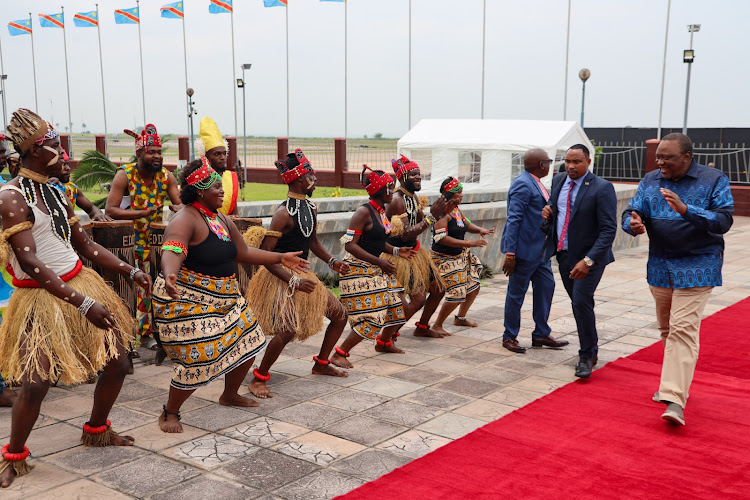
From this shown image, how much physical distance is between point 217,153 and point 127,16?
39.4 m

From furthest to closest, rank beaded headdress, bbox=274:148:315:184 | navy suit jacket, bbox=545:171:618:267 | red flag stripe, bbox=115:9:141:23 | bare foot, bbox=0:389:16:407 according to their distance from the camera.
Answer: red flag stripe, bbox=115:9:141:23 → navy suit jacket, bbox=545:171:618:267 → beaded headdress, bbox=274:148:315:184 → bare foot, bbox=0:389:16:407

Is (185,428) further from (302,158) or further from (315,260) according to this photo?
(315,260)

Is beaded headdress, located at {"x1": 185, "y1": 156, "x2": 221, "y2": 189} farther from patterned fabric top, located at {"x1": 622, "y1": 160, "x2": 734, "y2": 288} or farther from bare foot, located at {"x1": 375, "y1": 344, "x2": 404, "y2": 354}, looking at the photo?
patterned fabric top, located at {"x1": 622, "y1": 160, "x2": 734, "y2": 288}

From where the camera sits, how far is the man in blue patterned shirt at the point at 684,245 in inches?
194

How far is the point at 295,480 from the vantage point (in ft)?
13.2

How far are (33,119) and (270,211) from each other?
669 cm

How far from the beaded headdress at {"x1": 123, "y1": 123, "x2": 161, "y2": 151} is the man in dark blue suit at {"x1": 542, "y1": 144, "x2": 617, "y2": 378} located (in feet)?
11.0

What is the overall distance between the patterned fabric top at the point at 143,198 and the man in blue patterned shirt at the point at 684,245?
387 centimetres

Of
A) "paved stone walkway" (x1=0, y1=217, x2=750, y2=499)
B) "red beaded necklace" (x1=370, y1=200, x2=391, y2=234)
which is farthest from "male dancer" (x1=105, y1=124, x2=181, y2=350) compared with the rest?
"red beaded necklace" (x1=370, y1=200, x2=391, y2=234)

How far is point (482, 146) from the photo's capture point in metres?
22.2

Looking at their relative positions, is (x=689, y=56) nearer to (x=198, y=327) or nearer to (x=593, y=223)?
(x=593, y=223)

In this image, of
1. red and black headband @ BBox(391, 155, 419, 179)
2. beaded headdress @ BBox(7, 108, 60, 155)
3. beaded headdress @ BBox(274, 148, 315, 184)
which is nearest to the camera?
beaded headdress @ BBox(7, 108, 60, 155)

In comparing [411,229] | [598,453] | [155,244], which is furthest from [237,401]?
[598,453]

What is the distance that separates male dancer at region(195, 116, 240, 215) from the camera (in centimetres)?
629
